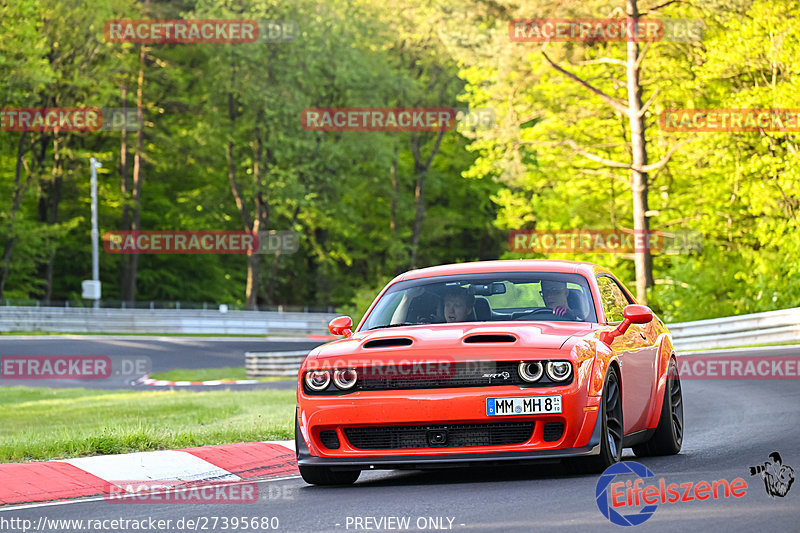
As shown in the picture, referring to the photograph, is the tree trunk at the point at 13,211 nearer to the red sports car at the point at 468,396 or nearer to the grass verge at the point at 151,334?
the grass verge at the point at 151,334

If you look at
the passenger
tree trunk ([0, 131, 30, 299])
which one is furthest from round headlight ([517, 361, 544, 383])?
tree trunk ([0, 131, 30, 299])

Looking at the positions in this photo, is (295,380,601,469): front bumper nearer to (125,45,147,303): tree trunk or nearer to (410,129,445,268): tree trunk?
(125,45,147,303): tree trunk

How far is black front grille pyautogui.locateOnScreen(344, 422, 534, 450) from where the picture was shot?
8.38 meters

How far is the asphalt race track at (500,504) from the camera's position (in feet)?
22.1

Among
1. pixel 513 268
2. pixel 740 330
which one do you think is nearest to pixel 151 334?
pixel 740 330

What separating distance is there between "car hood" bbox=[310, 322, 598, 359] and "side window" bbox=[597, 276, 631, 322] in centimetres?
73

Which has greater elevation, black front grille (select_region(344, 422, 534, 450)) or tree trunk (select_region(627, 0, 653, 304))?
tree trunk (select_region(627, 0, 653, 304))

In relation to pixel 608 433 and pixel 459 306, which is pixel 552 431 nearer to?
pixel 608 433

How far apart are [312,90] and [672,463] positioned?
183ft

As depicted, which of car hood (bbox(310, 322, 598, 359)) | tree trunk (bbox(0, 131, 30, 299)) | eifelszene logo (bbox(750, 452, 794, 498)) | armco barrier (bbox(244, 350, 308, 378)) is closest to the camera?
eifelszene logo (bbox(750, 452, 794, 498))

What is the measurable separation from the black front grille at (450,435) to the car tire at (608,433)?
475 millimetres

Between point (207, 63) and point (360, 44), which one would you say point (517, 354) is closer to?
point (207, 63)

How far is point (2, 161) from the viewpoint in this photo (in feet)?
208

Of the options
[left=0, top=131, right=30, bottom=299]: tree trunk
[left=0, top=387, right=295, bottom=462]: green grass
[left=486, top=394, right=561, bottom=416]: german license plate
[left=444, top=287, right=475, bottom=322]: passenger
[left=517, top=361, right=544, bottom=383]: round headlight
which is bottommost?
[left=0, top=387, right=295, bottom=462]: green grass
